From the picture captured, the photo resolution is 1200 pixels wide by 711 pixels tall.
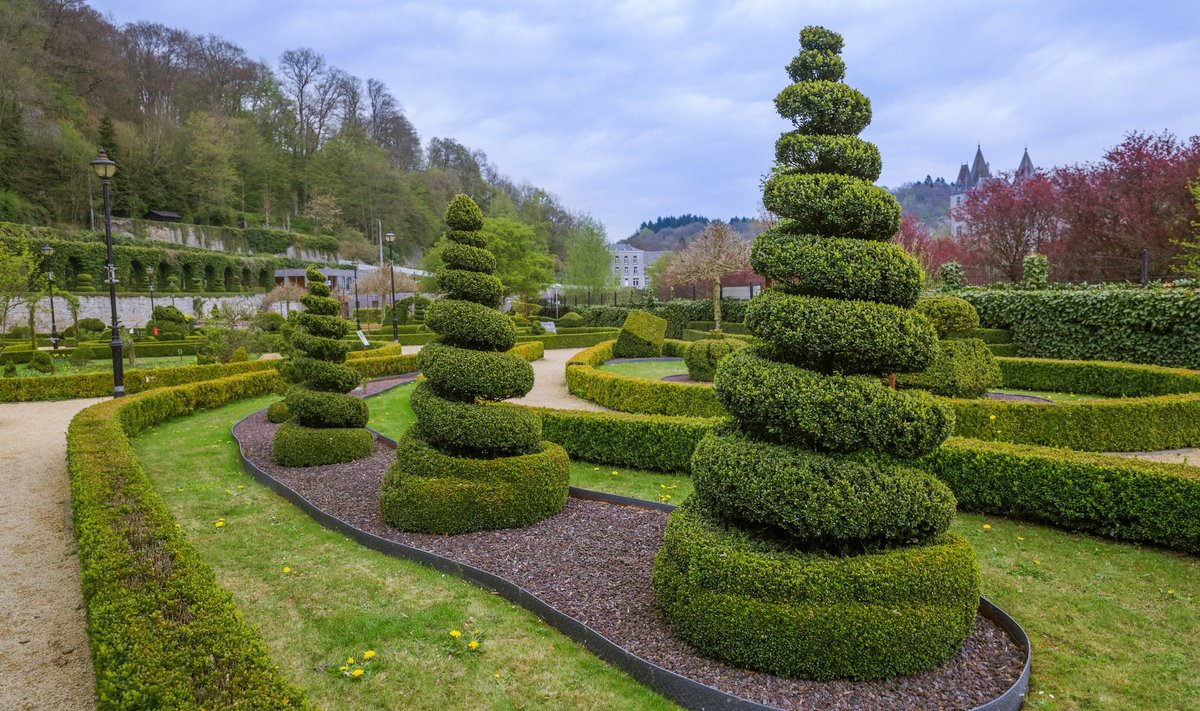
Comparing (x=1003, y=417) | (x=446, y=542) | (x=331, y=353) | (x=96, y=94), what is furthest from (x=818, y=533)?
(x=96, y=94)

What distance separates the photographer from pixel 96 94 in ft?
182

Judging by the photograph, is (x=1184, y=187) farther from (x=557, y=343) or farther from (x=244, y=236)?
(x=244, y=236)

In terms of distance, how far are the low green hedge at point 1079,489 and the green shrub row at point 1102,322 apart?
1151cm

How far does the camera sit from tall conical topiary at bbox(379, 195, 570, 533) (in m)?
6.54

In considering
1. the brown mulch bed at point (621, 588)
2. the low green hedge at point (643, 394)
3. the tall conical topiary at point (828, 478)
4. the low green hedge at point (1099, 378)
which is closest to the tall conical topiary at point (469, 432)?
the brown mulch bed at point (621, 588)

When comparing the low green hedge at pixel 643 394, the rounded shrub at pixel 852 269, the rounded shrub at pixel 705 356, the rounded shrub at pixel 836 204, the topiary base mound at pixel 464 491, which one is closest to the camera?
the rounded shrub at pixel 852 269

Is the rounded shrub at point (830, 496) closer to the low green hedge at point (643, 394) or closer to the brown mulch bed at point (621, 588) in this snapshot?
the brown mulch bed at point (621, 588)

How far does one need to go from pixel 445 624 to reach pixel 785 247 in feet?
12.4

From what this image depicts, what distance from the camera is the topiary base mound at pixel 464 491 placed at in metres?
6.49

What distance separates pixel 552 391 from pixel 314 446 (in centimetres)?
767

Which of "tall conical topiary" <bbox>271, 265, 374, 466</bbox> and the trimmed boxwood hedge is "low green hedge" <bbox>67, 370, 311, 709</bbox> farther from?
the trimmed boxwood hedge

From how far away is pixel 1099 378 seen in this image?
1470cm

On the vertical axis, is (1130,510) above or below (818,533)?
below

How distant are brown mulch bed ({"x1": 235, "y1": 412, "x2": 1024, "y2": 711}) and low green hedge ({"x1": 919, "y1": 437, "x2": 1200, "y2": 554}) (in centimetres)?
297
